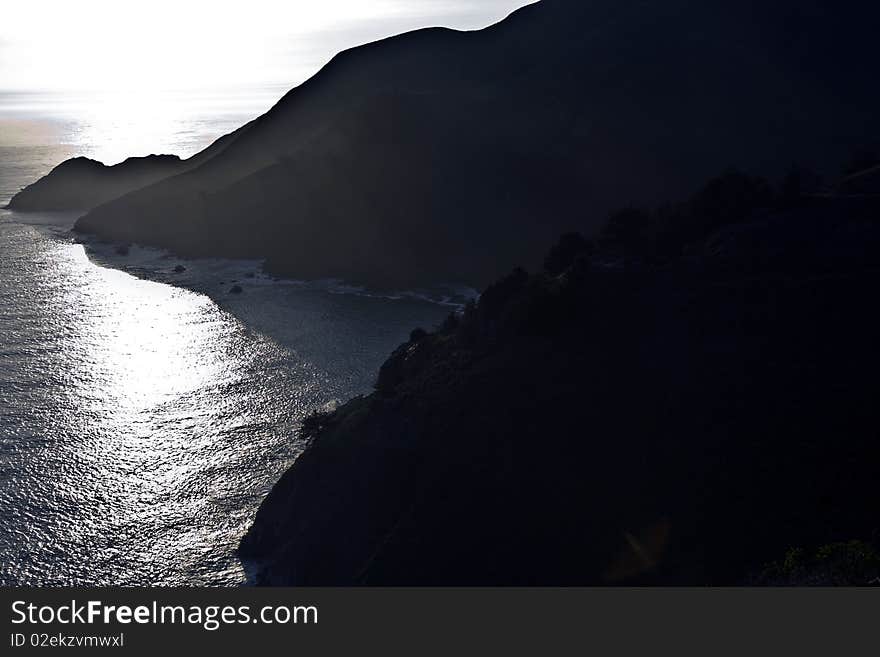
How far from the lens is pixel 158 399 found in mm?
75125

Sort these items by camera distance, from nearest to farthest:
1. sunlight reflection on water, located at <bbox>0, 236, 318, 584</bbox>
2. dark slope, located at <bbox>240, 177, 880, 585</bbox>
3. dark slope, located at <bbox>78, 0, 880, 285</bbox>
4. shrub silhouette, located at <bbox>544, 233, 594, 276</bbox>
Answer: dark slope, located at <bbox>240, 177, 880, 585</bbox>, sunlight reflection on water, located at <bbox>0, 236, 318, 584</bbox>, shrub silhouette, located at <bbox>544, 233, 594, 276</bbox>, dark slope, located at <bbox>78, 0, 880, 285</bbox>

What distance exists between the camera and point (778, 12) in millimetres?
186750

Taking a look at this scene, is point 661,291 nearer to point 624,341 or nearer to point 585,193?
point 624,341

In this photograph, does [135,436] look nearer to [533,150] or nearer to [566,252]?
[566,252]

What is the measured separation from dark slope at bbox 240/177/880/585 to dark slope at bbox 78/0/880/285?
3027 inches

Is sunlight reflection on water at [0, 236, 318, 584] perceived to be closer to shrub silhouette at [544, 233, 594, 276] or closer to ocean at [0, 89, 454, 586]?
ocean at [0, 89, 454, 586]

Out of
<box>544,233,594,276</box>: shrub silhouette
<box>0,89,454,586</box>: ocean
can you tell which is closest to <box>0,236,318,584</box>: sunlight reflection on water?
<box>0,89,454,586</box>: ocean

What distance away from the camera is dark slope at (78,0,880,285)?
139 meters

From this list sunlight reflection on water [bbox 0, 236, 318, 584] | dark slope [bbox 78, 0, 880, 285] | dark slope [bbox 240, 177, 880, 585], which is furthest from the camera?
dark slope [bbox 78, 0, 880, 285]

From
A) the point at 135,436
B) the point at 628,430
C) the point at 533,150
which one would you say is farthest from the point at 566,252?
the point at 533,150

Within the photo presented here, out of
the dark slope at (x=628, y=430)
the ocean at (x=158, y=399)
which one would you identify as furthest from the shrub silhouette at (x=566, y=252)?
the ocean at (x=158, y=399)

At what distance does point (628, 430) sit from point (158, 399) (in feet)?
177

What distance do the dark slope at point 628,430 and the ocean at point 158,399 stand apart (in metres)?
8.01

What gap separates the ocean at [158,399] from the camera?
51812mm
